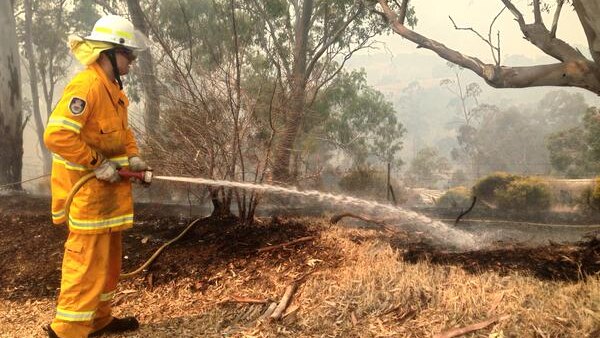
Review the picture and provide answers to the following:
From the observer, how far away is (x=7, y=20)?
1073 cm

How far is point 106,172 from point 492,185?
14.8m

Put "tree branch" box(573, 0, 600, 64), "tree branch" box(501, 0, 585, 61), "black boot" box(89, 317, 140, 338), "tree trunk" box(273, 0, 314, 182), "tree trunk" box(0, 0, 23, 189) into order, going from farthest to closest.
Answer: "tree trunk" box(0, 0, 23, 189), "tree trunk" box(273, 0, 314, 182), "tree branch" box(501, 0, 585, 61), "tree branch" box(573, 0, 600, 64), "black boot" box(89, 317, 140, 338)

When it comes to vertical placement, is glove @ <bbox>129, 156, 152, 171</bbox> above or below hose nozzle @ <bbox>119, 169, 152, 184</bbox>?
above

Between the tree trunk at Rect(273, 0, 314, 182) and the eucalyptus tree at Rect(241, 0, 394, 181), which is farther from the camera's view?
the eucalyptus tree at Rect(241, 0, 394, 181)

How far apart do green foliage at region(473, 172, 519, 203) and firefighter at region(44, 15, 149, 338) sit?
46.4 feet

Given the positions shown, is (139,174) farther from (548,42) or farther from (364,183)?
(364,183)

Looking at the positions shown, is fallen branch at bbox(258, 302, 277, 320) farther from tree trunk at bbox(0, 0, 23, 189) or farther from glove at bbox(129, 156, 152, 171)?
tree trunk at bbox(0, 0, 23, 189)

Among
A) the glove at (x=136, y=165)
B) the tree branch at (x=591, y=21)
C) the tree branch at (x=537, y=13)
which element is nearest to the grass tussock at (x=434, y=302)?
the glove at (x=136, y=165)

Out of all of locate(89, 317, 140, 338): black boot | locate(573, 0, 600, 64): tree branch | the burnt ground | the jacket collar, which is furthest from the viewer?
locate(573, 0, 600, 64): tree branch

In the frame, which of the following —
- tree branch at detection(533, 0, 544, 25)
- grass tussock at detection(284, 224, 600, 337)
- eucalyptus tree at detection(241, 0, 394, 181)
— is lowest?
grass tussock at detection(284, 224, 600, 337)

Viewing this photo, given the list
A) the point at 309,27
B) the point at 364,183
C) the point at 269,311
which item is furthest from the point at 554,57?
the point at 309,27

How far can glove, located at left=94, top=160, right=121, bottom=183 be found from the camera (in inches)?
122

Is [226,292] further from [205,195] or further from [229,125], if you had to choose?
[205,195]

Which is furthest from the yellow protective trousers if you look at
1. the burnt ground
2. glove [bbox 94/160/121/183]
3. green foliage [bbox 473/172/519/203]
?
green foliage [bbox 473/172/519/203]
